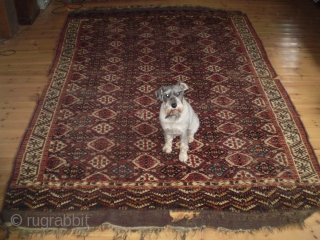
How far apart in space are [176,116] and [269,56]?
3.05 meters

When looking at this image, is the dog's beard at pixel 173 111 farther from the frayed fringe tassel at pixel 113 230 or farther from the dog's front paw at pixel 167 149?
the frayed fringe tassel at pixel 113 230

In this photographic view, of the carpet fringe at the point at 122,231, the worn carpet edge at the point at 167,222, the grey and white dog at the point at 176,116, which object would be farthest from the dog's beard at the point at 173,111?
the carpet fringe at the point at 122,231

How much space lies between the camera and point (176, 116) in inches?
144

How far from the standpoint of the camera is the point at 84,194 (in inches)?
141

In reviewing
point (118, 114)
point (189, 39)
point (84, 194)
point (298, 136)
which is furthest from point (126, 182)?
point (189, 39)

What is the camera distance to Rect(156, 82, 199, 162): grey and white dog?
356 centimetres

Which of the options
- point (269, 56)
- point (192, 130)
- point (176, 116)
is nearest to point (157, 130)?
point (192, 130)

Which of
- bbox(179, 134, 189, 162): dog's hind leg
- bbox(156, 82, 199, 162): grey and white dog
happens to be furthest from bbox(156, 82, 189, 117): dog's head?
bbox(179, 134, 189, 162): dog's hind leg

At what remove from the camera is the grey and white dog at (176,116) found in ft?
11.7

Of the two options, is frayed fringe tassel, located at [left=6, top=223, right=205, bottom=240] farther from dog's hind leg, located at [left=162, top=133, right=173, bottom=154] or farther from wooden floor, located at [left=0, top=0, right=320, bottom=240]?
dog's hind leg, located at [left=162, top=133, right=173, bottom=154]

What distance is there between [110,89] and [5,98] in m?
1.44

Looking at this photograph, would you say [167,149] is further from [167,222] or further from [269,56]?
[269,56]

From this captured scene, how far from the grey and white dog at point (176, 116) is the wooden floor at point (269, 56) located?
1036mm

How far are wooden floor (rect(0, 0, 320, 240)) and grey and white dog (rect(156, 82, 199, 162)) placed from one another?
3.40 ft
